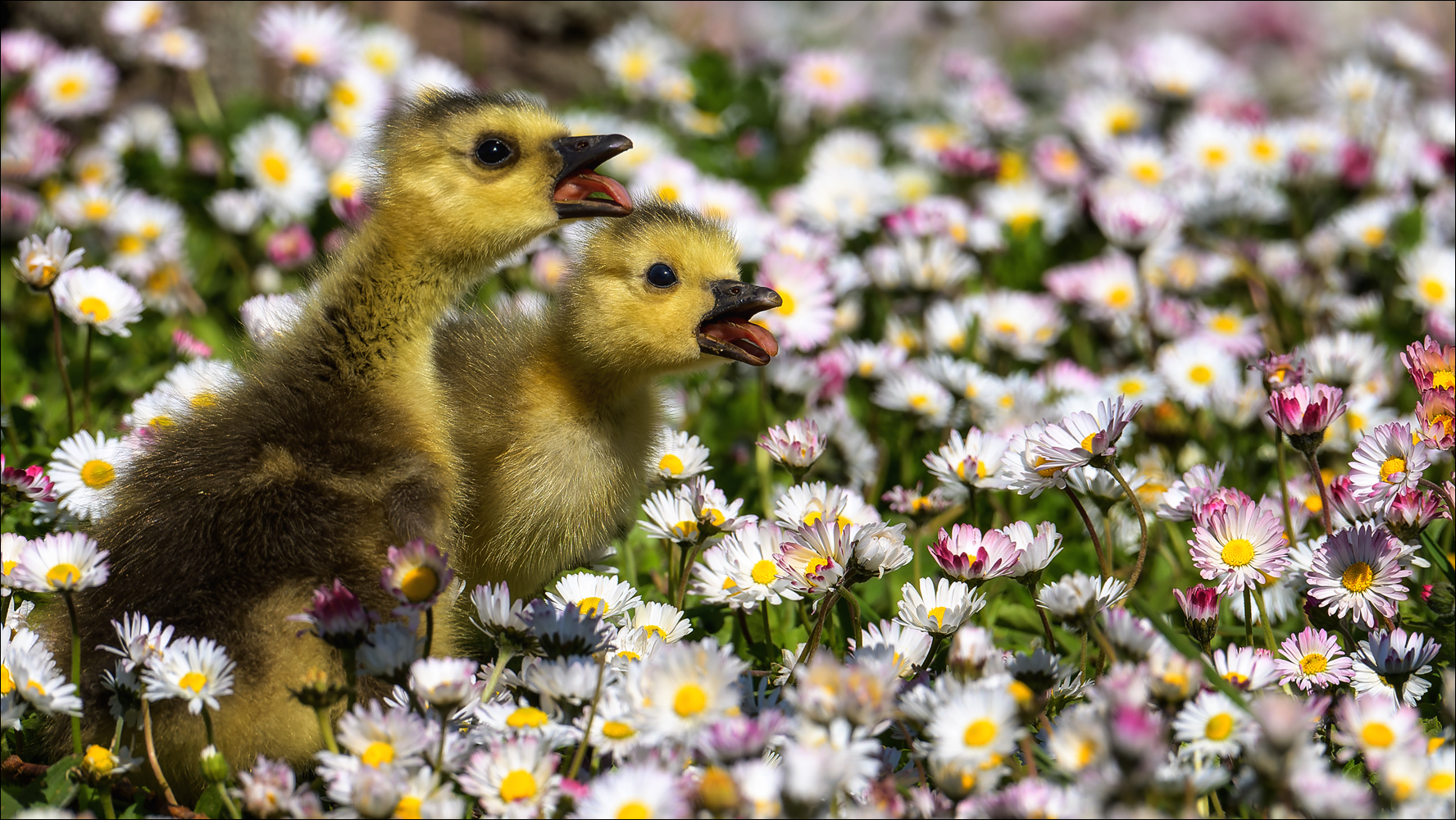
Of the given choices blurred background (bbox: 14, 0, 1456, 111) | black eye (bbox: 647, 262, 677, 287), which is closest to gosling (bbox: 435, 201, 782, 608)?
black eye (bbox: 647, 262, 677, 287)

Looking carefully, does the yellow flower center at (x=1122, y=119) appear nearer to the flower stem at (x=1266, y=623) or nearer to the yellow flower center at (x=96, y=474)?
the flower stem at (x=1266, y=623)

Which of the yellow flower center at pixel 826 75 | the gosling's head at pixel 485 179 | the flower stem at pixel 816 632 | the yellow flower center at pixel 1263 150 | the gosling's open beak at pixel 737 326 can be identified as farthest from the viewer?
the yellow flower center at pixel 826 75

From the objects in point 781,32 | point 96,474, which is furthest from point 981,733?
point 781,32

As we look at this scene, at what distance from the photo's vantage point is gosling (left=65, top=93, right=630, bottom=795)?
267 centimetres

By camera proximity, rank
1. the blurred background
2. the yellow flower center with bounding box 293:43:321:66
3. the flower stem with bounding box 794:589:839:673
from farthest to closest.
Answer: the blurred background < the yellow flower center with bounding box 293:43:321:66 < the flower stem with bounding box 794:589:839:673

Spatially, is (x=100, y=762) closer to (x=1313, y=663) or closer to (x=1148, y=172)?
(x=1313, y=663)

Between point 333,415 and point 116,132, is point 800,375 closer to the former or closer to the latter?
point 333,415

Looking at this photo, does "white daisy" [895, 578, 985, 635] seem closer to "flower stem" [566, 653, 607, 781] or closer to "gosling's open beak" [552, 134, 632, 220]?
"flower stem" [566, 653, 607, 781]

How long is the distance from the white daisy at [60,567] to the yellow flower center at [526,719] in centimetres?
78

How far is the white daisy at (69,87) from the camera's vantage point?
18.5 ft

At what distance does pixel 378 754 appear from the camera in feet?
7.63

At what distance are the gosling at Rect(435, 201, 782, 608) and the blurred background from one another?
13.1 ft

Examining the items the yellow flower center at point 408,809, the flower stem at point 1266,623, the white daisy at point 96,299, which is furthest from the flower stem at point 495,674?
the white daisy at point 96,299

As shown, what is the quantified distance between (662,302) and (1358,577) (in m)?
1.68
